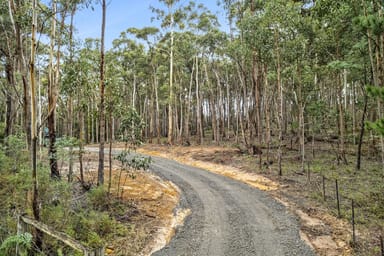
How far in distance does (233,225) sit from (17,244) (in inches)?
207

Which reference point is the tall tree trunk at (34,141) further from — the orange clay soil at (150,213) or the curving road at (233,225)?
the curving road at (233,225)

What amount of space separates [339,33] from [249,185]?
943 cm

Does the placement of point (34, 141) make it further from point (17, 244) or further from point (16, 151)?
point (16, 151)

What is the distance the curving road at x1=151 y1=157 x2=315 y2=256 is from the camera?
20.9 ft

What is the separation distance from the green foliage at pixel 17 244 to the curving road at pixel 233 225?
109 inches

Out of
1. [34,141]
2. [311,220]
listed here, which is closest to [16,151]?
[34,141]

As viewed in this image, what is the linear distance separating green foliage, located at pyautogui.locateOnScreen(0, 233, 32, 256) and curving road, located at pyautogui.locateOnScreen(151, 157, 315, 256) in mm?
2758

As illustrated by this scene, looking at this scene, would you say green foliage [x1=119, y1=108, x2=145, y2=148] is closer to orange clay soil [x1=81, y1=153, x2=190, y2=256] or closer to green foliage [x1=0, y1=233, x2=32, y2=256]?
orange clay soil [x1=81, y1=153, x2=190, y2=256]

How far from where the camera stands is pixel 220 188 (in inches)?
450

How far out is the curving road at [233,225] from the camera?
6.38m

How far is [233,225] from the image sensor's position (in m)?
7.69

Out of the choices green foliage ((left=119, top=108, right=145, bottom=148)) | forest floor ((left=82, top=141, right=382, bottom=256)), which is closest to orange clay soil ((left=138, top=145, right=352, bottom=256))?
forest floor ((left=82, top=141, right=382, bottom=256))

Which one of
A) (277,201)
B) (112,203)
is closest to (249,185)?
(277,201)

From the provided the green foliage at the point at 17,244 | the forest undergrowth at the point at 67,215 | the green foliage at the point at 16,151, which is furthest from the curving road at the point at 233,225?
the green foliage at the point at 16,151
